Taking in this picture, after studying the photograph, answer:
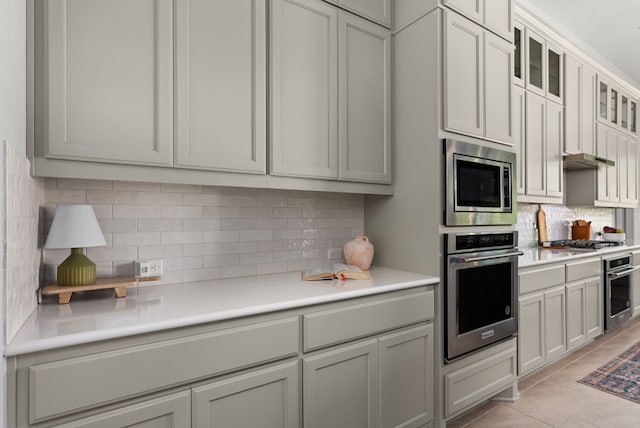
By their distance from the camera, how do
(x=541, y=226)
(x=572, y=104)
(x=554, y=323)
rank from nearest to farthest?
(x=554, y=323), (x=572, y=104), (x=541, y=226)

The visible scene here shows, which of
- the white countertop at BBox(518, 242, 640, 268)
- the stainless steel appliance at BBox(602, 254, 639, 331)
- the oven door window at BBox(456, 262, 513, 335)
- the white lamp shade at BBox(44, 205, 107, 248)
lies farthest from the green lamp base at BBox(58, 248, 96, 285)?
the stainless steel appliance at BBox(602, 254, 639, 331)

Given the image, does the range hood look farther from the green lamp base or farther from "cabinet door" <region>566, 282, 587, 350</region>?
the green lamp base

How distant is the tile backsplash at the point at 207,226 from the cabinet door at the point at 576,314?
78.3 inches

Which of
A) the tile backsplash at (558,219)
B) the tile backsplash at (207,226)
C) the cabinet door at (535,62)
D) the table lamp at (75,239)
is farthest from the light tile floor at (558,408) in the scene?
the cabinet door at (535,62)

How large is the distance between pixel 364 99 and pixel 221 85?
2.90 ft

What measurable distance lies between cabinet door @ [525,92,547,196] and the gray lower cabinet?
82.3 inches

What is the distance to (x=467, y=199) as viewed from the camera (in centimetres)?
213

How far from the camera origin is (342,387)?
1.65m

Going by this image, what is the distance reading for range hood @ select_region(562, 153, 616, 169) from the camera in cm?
356

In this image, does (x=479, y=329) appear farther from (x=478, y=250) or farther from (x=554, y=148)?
(x=554, y=148)

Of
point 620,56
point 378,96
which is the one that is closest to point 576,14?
point 620,56

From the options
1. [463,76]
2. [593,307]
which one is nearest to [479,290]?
[463,76]

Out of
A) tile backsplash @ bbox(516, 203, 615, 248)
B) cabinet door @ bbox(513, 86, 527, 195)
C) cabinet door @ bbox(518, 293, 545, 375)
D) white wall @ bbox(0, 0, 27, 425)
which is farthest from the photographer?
tile backsplash @ bbox(516, 203, 615, 248)

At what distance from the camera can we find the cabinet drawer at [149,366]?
1.03 m
